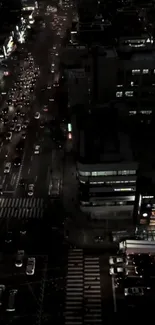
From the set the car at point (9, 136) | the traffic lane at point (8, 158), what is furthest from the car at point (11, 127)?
the traffic lane at point (8, 158)

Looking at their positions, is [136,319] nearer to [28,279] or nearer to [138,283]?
[138,283]

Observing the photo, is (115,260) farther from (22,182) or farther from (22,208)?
(22,182)

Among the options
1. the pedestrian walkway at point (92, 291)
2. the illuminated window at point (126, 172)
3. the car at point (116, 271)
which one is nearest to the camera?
the pedestrian walkway at point (92, 291)

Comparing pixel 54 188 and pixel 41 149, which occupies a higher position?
pixel 41 149

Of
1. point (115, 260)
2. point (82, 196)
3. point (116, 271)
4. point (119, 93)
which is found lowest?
point (116, 271)

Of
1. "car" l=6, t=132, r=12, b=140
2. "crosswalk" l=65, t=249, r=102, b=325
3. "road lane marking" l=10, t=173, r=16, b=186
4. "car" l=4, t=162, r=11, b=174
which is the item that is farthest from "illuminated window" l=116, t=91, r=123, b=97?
"crosswalk" l=65, t=249, r=102, b=325

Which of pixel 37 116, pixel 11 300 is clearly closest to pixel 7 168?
pixel 37 116

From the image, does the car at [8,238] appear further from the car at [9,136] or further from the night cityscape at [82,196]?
the car at [9,136]
